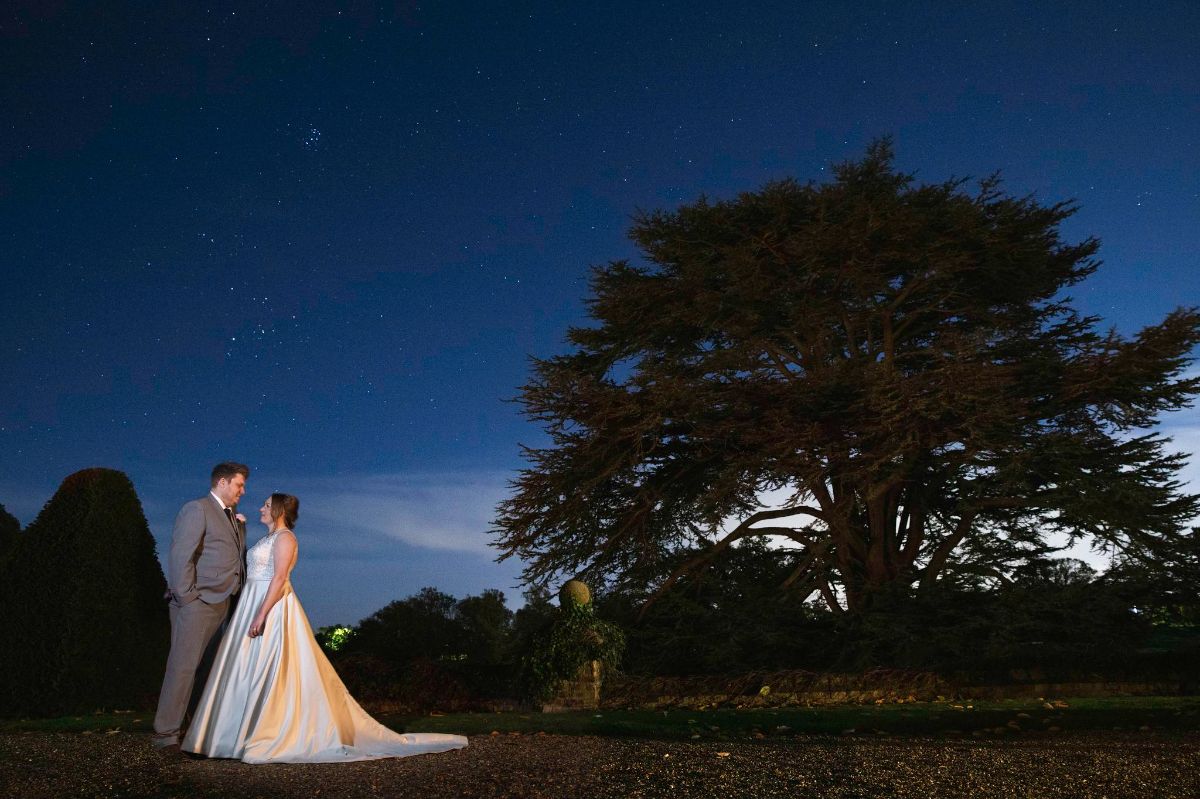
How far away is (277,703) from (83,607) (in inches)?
153

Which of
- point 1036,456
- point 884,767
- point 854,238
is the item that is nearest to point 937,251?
point 854,238

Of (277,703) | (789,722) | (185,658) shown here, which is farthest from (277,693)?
(789,722)

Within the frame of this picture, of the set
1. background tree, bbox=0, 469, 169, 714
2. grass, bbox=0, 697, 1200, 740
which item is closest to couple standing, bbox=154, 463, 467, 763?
grass, bbox=0, 697, 1200, 740

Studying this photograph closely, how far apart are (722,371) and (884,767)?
10740mm

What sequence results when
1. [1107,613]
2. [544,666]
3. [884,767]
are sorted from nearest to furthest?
[884,767] < [544,666] < [1107,613]

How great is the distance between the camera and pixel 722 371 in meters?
15.5

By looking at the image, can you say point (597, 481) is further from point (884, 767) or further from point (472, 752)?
point (884, 767)

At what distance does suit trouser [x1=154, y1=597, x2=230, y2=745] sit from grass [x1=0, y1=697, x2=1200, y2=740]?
1.22m

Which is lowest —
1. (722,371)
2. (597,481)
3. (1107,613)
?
(1107,613)

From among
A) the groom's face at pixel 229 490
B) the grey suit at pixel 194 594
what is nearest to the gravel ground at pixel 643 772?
the grey suit at pixel 194 594

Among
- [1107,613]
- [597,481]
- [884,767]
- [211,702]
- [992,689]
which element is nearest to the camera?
[884,767]

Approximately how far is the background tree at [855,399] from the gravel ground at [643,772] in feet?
26.6

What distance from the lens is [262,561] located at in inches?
250

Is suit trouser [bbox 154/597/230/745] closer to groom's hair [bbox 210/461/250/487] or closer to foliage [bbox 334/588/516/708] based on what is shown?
groom's hair [bbox 210/461/250/487]
